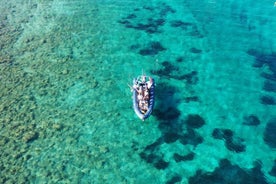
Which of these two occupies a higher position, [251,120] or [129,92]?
[129,92]

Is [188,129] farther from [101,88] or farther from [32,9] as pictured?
[32,9]

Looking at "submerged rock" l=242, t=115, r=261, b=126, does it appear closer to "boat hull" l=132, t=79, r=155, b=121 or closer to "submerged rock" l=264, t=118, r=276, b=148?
"submerged rock" l=264, t=118, r=276, b=148

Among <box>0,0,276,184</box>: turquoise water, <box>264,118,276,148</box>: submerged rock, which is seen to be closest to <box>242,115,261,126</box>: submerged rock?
<box>0,0,276,184</box>: turquoise water

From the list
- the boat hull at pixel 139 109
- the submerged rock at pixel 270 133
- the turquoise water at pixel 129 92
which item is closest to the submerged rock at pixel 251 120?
the turquoise water at pixel 129 92

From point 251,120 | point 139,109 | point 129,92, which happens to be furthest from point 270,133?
point 129,92

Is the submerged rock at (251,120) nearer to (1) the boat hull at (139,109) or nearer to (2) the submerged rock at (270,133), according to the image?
(2) the submerged rock at (270,133)

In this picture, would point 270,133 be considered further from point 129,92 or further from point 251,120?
point 129,92

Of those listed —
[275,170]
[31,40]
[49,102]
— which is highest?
[31,40]

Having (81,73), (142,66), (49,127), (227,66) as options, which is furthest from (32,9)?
(227,66)
